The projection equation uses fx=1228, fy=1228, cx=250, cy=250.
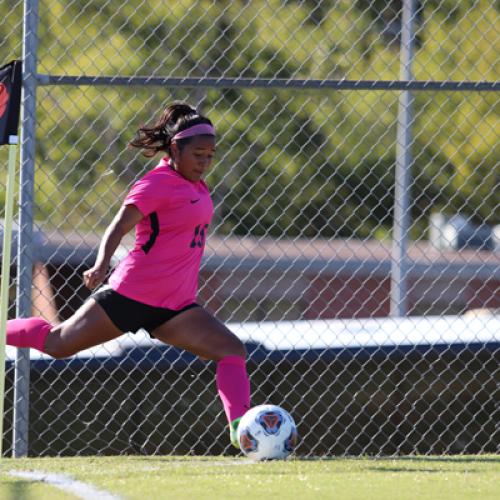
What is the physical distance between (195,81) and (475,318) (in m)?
2.81

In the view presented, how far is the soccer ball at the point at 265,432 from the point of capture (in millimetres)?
5664

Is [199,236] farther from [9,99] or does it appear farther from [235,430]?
[9,99]

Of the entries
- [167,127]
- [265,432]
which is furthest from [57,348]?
[167,127]

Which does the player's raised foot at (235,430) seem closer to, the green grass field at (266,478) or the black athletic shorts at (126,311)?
the green grass field at (266,478)

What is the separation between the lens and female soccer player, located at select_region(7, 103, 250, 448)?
5.69 metres

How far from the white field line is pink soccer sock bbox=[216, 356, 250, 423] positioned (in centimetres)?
88

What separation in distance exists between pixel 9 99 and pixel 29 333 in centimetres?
122

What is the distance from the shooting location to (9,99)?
5.27 metres

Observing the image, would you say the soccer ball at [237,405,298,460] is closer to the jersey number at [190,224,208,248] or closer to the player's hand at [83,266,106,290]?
the jersey number at [190,224,208,248]

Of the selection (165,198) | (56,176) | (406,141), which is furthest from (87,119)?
(165,198)

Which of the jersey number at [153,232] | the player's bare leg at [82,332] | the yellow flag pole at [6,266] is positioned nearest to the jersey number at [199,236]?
the jersey number at [153,232]

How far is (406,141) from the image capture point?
7855 millimetres

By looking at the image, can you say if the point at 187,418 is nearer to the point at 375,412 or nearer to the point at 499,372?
the point at 375,412

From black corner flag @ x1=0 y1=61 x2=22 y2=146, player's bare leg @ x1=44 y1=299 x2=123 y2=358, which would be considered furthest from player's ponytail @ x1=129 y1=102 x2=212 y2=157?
player's bare leg @ x1=44 y1=299 x2=123 y2=358
